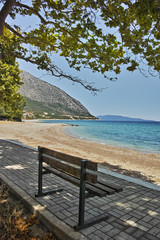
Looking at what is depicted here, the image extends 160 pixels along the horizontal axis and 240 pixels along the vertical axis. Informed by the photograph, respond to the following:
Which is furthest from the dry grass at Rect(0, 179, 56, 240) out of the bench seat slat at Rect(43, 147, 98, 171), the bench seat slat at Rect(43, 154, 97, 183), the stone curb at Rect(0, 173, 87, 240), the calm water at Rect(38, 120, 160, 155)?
the calm water at Rect(38, 120, 160, 155)

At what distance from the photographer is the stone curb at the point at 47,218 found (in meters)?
2.73

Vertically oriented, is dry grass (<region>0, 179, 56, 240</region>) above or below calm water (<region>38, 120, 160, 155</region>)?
above

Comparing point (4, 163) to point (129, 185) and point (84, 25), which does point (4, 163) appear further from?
point (84, 25)

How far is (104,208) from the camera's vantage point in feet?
12.0

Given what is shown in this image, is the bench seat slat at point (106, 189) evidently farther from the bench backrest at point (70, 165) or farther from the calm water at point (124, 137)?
the calm water at point (124, 137)

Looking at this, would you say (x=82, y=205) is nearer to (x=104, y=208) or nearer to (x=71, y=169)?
(x=71, y=169)

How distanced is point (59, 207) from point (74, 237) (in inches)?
39.4

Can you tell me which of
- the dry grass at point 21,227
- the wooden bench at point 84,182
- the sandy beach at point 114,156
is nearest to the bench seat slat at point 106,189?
the wooden bench at point 84,182

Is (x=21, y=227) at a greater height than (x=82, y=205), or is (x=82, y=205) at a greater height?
(x=82, y=205)

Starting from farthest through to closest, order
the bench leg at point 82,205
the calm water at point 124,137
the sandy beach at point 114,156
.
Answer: the calm water at point 124,137 < the sandy beach at point 114,156 < the bench leg at point 82,205

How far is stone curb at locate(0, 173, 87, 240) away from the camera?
2.73 metres

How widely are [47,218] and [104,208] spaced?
4.01 feet

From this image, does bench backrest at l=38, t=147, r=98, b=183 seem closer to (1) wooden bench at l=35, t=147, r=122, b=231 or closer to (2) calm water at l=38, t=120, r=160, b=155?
(1) wooden bench at l=35, t=147, r=122, b=231

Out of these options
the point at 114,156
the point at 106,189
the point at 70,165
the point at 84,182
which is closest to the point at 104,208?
the point at 106,189
